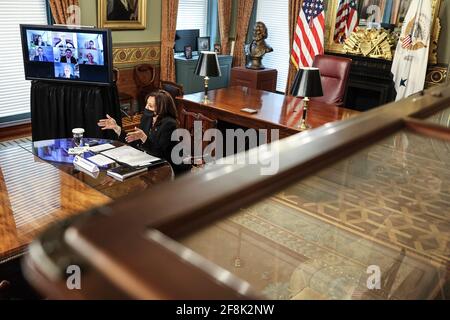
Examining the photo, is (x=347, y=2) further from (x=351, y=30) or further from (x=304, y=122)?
Answer: (x=304, y=122)

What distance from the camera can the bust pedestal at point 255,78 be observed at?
6324mm

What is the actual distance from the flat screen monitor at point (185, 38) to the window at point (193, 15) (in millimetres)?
205

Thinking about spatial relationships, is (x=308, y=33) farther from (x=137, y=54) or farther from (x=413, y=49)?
(x=137, y=54)

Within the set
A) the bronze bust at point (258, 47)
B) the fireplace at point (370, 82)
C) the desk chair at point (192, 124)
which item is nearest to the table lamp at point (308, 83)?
the desk chair at point (192, 124)

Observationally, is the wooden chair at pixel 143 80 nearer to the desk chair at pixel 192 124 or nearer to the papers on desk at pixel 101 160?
the desk chair at pixel 192 124

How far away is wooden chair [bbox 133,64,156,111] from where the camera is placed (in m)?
6.06

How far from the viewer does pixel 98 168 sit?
2.88 m

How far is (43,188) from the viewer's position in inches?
101

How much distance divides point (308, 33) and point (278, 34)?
0.99m

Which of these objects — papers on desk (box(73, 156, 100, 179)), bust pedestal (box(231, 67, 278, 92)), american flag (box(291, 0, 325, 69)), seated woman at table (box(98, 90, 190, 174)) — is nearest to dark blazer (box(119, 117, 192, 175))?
seated woman at table (box(98, 90, 190, 174))

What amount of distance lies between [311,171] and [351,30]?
5.88 m

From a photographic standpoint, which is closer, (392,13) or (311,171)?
(311,171)

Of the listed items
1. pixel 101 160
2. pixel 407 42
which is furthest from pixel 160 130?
pixel 407 42
